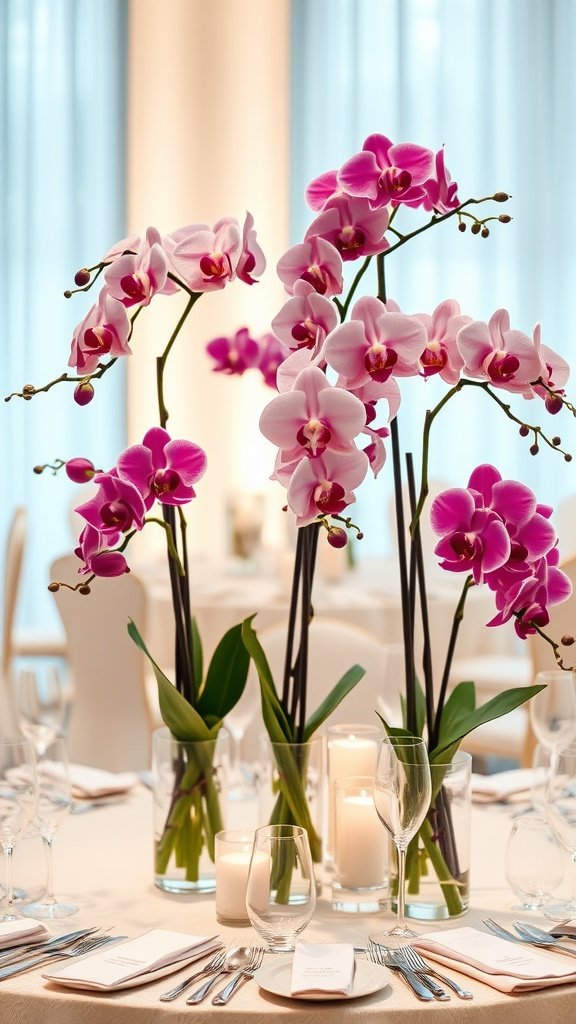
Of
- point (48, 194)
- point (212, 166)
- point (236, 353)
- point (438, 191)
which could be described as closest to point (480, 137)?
point (212, 166)

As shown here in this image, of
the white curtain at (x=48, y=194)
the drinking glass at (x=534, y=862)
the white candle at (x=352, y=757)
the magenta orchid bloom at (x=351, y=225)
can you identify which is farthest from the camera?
the white curtain at (x=48, y=194)

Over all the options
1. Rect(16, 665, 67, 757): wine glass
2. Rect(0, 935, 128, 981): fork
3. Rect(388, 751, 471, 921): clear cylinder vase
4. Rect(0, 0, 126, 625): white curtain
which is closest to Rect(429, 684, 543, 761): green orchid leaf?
Rect(388, 751, 471, 921): clear cylinder vase

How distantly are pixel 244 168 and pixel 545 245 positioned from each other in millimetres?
1647

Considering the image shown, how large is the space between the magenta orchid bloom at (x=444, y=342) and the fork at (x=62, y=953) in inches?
29.3

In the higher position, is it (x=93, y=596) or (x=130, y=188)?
(x=130, y=188)

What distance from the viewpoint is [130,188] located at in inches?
260

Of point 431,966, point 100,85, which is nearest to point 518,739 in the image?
point 431,966

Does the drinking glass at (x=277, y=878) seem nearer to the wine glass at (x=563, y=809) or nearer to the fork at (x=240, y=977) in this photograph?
the fork at (x=240, y=977)

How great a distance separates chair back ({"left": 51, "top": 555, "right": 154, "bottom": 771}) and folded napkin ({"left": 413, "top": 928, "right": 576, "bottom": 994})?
1.99 metres

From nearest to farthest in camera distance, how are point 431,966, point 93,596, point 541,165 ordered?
point 431,966, point 93,596, point 541,165

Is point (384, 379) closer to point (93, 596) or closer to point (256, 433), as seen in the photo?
point (93, 596)

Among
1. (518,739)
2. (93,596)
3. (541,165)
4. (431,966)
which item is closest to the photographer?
(431,966)

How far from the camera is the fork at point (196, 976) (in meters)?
1.21

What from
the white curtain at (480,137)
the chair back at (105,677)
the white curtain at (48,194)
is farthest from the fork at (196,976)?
the white curtain at (48,194)
